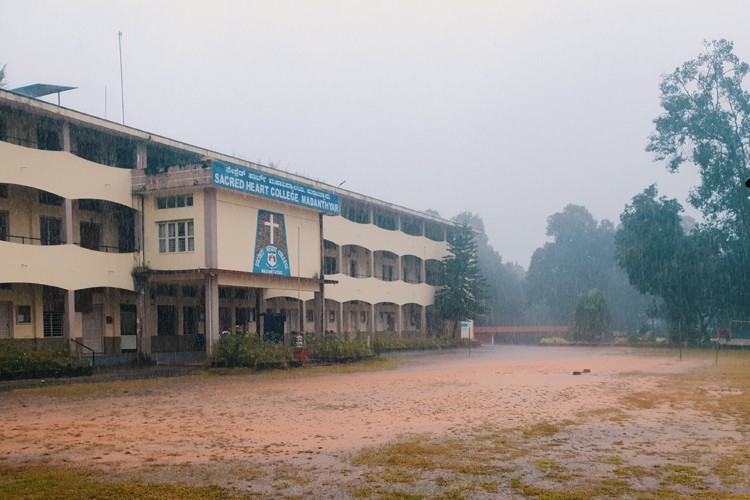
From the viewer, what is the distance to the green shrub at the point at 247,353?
26.7m

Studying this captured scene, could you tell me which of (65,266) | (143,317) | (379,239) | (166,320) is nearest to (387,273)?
(379,239)

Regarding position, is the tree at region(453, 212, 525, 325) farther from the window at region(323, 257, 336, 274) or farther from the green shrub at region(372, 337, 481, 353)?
the window at region(323, 257, 336, 274)

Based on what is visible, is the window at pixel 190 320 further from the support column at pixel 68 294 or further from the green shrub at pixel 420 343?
the green shrub at pixel 420 343

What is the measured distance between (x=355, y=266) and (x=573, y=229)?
2093 inches

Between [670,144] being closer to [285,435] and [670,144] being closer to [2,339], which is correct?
[2,339]

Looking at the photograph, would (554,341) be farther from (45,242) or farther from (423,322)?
(45,242)

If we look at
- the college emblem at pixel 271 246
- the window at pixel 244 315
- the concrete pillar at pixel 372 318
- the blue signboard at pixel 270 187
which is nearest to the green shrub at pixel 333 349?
the college emblem at pixel 271 246

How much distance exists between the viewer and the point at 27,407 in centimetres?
1558

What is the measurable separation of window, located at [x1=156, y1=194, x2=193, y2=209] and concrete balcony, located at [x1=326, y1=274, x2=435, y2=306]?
14.0 m

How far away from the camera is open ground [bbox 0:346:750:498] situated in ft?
25.4

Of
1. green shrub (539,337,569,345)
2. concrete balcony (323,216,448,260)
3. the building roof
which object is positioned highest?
the building roof

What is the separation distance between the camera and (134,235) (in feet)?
102

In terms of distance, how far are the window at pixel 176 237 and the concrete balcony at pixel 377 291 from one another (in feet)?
45.1

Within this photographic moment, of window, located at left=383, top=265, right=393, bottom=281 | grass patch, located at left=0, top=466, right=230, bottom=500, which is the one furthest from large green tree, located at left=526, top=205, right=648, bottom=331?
grass patch, located at left=0, top=466, right=230, bottom=500
